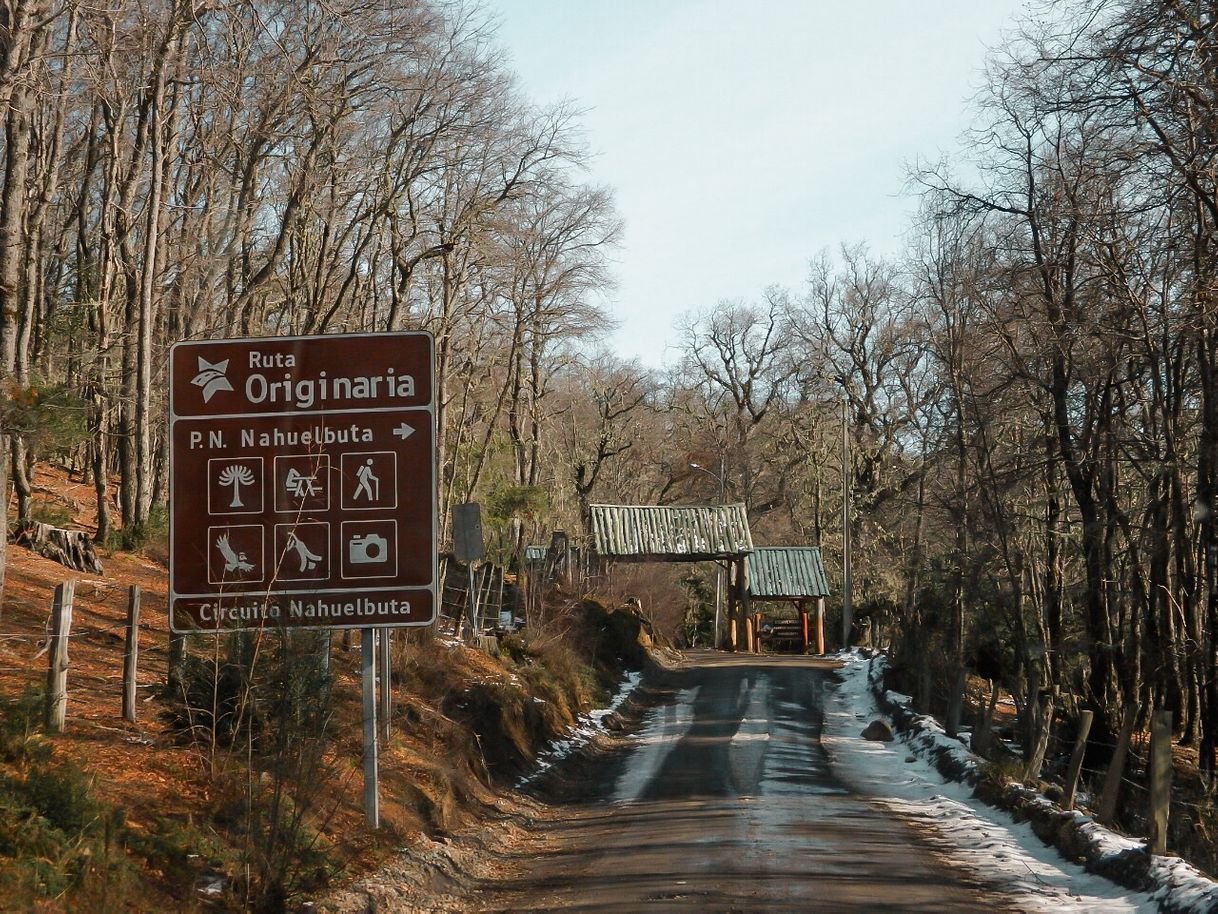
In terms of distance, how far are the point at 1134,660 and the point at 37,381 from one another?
1971 cm

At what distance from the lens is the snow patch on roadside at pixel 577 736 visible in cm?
1672

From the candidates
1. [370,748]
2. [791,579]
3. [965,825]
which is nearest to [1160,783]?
[965,825]

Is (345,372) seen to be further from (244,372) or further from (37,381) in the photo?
(37,381)

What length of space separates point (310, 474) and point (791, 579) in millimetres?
39706

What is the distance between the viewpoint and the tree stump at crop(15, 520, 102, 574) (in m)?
17.7

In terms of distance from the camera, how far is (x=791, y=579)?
4841 centimetres

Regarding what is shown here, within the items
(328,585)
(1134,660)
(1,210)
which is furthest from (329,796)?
(1134,660)

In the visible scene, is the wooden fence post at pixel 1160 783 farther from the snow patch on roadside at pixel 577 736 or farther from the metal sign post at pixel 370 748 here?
the snow patch on roadside at pixel 577 736

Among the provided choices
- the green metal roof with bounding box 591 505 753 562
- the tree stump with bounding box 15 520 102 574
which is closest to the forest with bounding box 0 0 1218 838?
the tree stump with bounding box 15 520 102 574

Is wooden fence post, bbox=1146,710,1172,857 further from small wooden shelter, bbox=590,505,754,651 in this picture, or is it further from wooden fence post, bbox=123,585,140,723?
small wooden shelter, bbox=590,505,754,651

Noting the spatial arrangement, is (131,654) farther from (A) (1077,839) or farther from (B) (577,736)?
(B) (577,736)

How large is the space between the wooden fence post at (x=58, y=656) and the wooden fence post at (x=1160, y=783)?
8393 mm

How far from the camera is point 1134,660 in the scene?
77.1ft

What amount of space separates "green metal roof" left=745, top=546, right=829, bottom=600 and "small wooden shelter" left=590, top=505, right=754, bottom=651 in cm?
82
